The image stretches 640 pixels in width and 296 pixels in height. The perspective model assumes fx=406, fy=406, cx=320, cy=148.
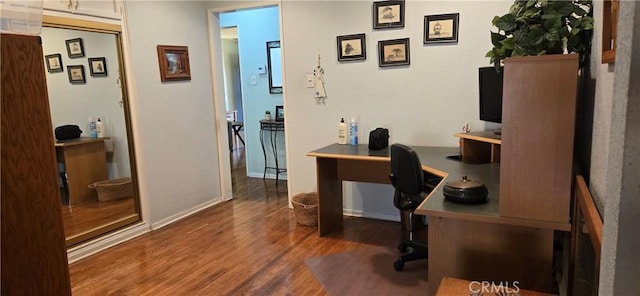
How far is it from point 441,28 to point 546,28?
1.85m

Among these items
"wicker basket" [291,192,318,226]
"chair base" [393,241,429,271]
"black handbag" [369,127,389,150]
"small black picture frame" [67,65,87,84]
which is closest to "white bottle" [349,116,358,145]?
"black handbag" [369,127,389,150]

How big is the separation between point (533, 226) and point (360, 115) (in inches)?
93.4

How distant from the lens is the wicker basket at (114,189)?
3.60m

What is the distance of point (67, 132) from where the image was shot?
10.8 ft

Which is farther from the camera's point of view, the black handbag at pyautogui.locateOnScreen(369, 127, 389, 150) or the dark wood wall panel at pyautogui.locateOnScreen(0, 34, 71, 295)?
the black handbag at pyautogui.locateOnScreen(369, 127, 389, 150)

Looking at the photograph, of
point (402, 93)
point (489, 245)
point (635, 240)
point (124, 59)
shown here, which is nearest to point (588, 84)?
point (489, 245)

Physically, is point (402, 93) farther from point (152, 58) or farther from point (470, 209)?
point (152, 58)

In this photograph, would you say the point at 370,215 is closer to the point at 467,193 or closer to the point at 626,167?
the point at 467,193

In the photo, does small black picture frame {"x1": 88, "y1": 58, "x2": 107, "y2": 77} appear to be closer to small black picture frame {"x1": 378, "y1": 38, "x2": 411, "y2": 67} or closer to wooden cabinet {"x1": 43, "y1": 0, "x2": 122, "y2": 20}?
wooden cabinet {"x1": 43, "y1": 0, "x2": 122, "y2": 20}

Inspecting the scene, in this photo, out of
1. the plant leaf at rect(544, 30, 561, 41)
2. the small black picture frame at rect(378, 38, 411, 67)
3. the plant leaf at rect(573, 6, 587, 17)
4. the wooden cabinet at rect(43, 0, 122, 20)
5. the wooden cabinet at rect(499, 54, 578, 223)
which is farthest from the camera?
the small black picture frame at rect(378, 38, 411, 67)

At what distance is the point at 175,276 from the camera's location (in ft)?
9.59

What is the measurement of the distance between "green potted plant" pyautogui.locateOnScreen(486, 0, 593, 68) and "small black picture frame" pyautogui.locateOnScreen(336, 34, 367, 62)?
6.69ft

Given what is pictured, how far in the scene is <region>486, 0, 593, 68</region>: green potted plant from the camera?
1629 mm

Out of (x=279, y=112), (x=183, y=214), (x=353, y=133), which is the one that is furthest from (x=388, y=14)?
(x=183, y=214)
